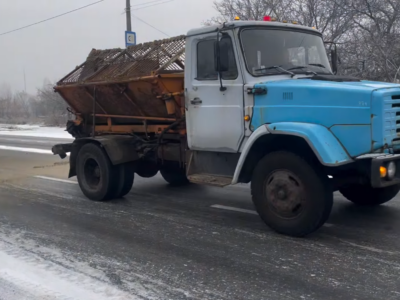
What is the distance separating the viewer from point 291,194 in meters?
5.63

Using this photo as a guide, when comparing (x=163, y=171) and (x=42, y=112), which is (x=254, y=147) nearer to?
(x=163, y=171)

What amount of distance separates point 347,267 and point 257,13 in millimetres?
17692

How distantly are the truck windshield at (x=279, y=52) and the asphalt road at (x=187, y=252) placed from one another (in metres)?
1.92

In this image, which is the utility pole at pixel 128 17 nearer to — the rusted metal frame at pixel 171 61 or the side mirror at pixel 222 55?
the rusted metal frame at pixel 171 61

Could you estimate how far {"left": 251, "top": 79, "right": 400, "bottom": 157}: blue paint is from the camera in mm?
5117

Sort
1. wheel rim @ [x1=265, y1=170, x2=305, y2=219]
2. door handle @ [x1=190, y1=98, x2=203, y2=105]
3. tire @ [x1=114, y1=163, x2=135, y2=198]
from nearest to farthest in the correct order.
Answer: wheel rim @ [x1=265, y1=170, x2=305, y2=219]
door handle @ [x1=190, y1=98, x2=203, y2=105]
tire @ [x1=114, y1=163, x2=135, y2=198]

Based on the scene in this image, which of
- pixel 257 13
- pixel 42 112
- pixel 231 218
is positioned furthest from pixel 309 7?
pixel 42 112

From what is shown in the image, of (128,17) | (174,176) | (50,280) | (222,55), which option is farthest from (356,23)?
(50,280)

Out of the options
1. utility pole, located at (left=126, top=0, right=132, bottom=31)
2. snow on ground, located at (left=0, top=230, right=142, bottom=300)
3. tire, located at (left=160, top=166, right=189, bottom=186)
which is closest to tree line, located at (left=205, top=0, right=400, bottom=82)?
utility pole, located at (left=126, top=0, right=132, bottom=31)

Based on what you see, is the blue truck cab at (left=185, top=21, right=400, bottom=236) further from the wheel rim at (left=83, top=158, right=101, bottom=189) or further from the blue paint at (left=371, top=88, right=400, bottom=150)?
the wheel rim at (left=83, top=158, right=101, bottom=189)

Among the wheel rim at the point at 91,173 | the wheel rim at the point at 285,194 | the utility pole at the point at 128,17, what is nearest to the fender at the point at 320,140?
the wheel rim at the point at 285,194

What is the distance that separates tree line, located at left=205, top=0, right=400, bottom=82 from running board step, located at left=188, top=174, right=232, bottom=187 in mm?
11392

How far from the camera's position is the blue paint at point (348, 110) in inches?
201

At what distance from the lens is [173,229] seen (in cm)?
626
